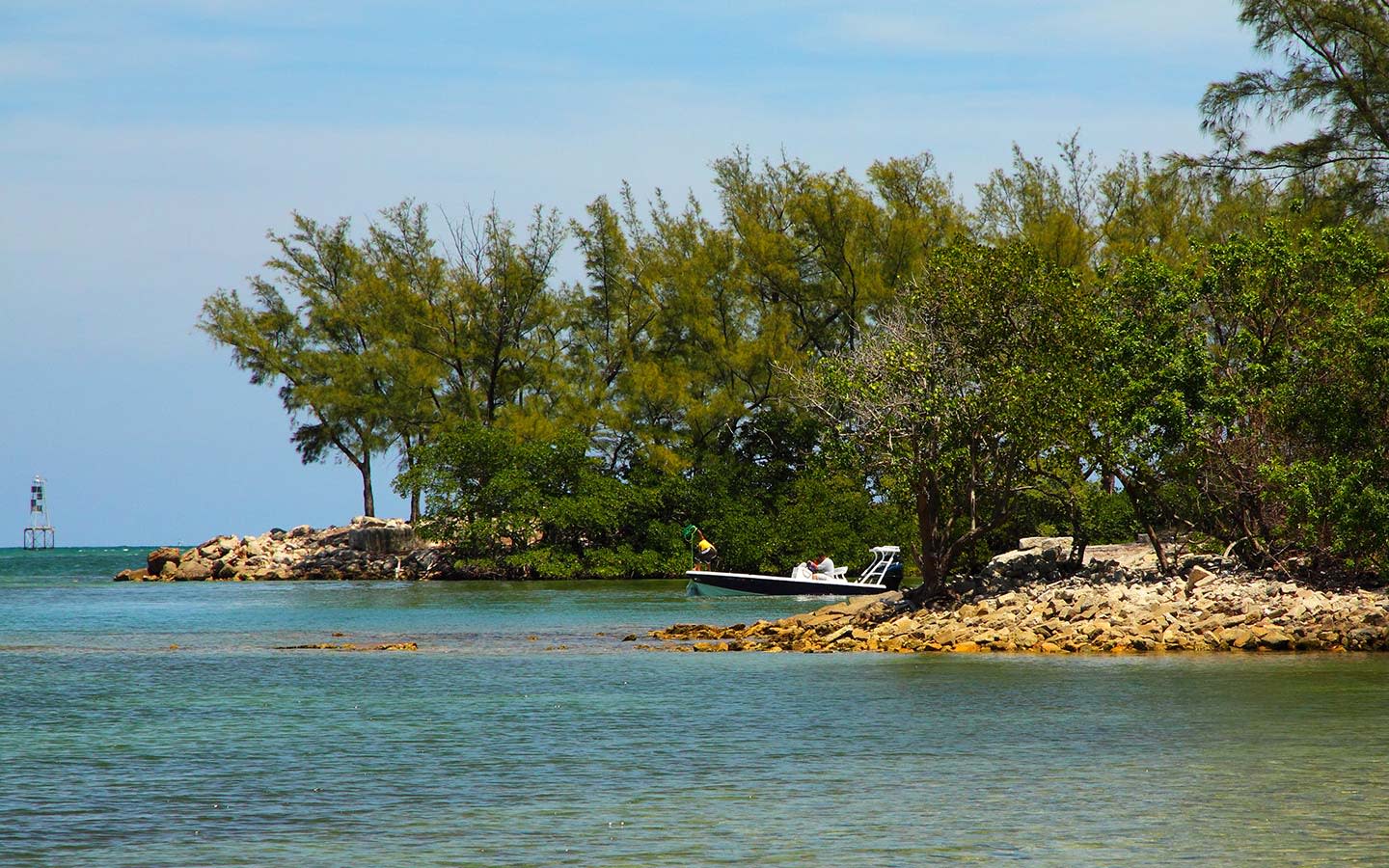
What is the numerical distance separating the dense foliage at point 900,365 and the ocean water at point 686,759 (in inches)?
210

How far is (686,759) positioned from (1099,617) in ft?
48.8

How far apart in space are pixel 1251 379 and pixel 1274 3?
921 cm

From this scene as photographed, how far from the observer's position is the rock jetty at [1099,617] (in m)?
27.7

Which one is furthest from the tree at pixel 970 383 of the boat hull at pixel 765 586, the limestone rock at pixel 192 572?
the limestone rock at pixel 192 572

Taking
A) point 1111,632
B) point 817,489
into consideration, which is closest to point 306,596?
point 817,489

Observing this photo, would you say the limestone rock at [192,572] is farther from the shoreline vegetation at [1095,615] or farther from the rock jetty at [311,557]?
the shoreline vegetation at [1095,615]

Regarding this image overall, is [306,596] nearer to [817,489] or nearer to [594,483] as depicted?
[594,483]

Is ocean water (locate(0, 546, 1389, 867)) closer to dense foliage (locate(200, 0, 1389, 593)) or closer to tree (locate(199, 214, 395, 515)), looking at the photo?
dense foliage (locate(200, 0, 1389, 593))

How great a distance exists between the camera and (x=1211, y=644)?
28.0 m

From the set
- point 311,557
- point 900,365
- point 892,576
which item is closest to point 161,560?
point 311,557

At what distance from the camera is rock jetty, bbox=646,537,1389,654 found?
1092 inches

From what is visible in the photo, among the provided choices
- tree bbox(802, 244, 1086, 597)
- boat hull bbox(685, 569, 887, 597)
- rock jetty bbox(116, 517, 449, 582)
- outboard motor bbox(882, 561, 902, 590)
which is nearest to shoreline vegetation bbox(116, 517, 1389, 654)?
tree bbox(802, 244, 1086, 597)

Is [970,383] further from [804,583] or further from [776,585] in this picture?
[776,585]

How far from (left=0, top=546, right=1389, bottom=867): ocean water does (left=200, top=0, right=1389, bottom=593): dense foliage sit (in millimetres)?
5341
